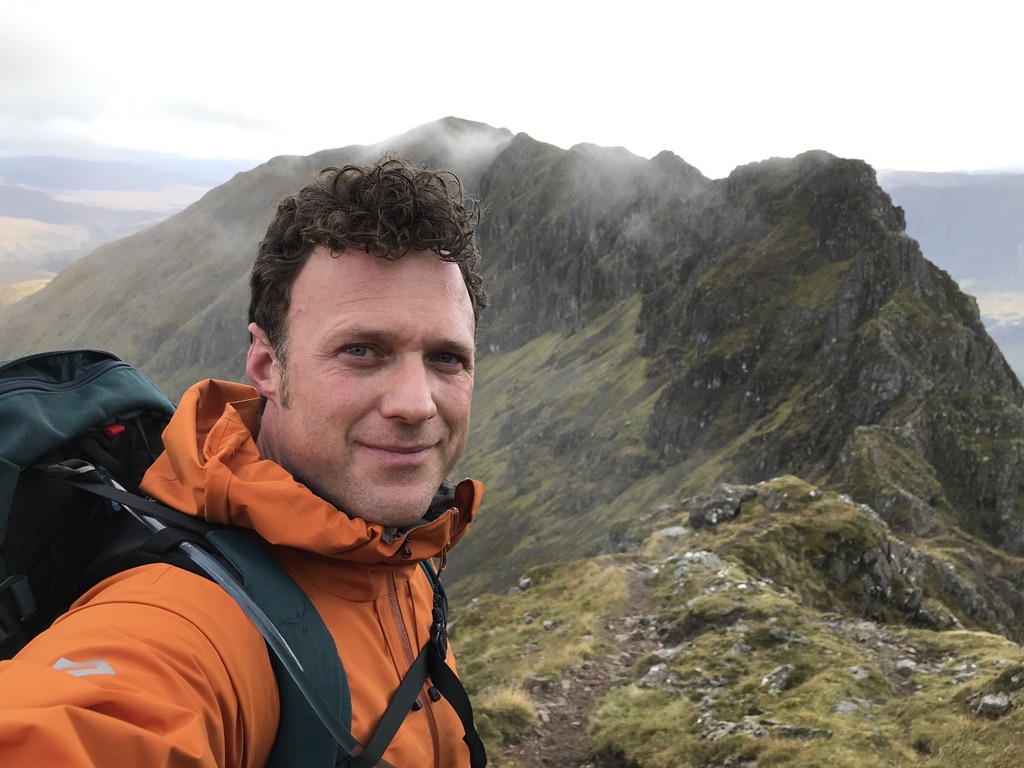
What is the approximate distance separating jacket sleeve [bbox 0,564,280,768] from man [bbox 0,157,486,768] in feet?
0.04

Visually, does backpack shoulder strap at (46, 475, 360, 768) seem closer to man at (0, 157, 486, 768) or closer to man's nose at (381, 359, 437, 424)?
man at (0, 157, 486, 768)

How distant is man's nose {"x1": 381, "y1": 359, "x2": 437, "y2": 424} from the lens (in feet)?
11.8

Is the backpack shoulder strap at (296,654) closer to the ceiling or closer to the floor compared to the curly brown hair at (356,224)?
closer to the floor

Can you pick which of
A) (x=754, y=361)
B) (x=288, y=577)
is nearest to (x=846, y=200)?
(x=754, y=361)

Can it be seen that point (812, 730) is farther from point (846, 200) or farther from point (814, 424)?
point (846, 200)

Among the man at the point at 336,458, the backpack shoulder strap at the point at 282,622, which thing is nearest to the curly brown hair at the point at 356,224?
the man at the point at 336,458

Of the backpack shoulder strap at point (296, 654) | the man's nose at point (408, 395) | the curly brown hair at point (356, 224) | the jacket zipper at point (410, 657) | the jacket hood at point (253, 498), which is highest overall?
the curly brown hair at point (356, 224)

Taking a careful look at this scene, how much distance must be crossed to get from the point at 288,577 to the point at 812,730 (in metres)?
11.1

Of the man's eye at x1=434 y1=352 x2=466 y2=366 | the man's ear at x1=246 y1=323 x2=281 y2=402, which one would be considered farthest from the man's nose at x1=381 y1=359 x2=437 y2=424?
the man's ear at x1=246 y1=323 x2=281 y2=402

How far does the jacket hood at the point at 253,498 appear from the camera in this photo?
3.20 metres

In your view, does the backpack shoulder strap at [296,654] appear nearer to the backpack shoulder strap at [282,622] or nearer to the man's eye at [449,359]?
the backpack shoulder strap at [282,622]

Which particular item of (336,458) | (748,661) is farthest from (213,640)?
(748,661)

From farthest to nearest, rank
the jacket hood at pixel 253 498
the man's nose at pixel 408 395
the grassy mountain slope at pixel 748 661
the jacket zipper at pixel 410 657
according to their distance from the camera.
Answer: the grassy mountain slope at pixel 748 661
the jacket zipper at pixel 410 657
the man's nose at pixel 408 395
the jacket hood at pixel 253 498

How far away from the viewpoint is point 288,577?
327cm
